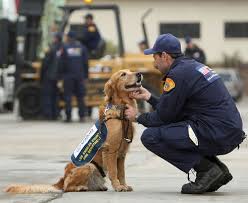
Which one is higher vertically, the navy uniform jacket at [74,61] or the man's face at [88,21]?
the man's face at [88,21]

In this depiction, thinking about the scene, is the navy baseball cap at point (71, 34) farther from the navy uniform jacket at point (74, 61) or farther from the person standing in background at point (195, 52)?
the person standing in background at point (195, 52)

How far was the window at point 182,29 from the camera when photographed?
57812 mm

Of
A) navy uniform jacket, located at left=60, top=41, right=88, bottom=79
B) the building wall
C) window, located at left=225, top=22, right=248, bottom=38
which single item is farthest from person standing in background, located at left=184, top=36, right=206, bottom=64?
window, located at left=225, top=22, right=248, bottom=38

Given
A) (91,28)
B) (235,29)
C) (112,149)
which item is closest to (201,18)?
(235,29)

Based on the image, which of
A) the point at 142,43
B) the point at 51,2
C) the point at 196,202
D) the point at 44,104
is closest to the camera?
the point at 196,202

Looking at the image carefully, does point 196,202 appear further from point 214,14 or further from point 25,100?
point 214,14

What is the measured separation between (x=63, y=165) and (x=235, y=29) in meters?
46.6

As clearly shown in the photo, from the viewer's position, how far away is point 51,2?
172 feet

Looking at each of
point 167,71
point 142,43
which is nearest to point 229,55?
point 142,43

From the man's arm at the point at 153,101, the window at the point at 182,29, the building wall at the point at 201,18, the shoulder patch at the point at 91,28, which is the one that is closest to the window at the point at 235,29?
the building wall at the point at 201,18

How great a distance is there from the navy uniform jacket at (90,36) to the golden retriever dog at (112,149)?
1289cm

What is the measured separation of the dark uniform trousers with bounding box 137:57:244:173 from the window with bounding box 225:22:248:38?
4928 centimetres

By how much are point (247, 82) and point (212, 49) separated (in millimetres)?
3484

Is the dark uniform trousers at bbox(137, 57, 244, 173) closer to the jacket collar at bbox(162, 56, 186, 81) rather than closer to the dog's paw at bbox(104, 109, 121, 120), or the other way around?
the jacket collar at bbox(162, 56, 186, 81)
